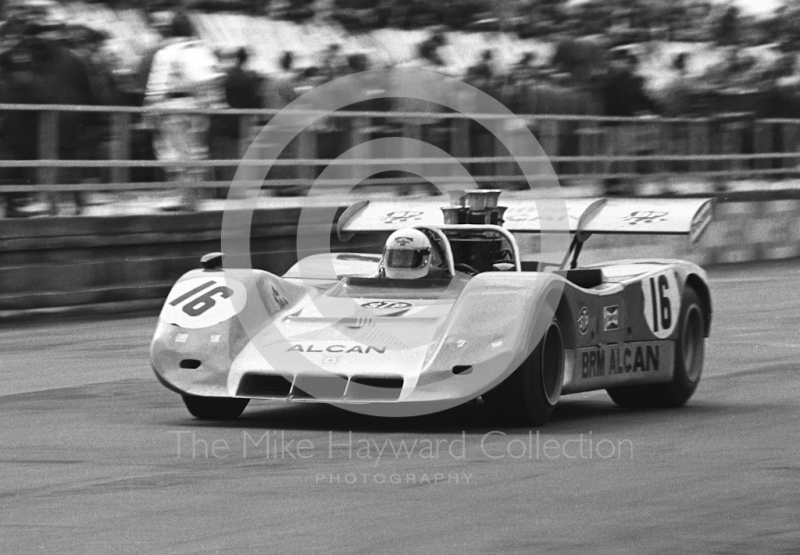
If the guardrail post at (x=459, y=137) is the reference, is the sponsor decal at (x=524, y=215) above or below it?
below

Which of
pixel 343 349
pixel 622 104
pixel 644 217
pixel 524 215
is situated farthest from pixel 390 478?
pixel 622 104

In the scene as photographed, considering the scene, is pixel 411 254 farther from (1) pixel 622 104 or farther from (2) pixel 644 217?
(1) pixel 622 104

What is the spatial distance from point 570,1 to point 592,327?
54.4 feet

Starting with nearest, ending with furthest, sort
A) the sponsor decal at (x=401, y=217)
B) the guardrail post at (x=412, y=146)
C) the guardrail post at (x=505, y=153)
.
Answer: the sponsor decal at (x=401, y=217), the guardrail post at (x=412, y=146), the guardrail post at (x=505, y=153)

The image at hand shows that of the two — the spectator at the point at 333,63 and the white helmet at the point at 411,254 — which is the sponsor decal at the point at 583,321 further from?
the spectator at the point at 333,63

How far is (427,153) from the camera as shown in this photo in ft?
61.6

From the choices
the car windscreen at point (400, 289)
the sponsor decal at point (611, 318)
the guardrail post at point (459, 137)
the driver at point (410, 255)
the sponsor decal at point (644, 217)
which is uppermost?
the guardrail post at point (459, 137)

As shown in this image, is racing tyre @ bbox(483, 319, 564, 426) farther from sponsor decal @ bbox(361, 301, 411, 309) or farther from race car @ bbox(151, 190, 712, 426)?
sponsor decal @ bbox(361, 301, 411, 309)

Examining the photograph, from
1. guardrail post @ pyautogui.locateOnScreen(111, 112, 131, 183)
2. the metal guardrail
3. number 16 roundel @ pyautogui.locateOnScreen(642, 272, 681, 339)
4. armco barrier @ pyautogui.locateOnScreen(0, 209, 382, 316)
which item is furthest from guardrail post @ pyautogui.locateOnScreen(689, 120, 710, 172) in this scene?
number 16 roundel @ pyautogui.locateOnScreen(642, 272, 681, 339)

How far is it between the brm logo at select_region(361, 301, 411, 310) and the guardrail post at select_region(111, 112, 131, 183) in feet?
22.8

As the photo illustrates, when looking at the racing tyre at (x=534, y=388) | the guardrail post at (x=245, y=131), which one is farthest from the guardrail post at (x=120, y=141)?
the racing tyre at (x=534, y=388)

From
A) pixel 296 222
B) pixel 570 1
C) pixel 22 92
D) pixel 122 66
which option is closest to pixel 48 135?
pixel 22 92

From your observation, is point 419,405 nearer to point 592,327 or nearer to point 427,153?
point 592,327

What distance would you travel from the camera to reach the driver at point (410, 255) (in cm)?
880
